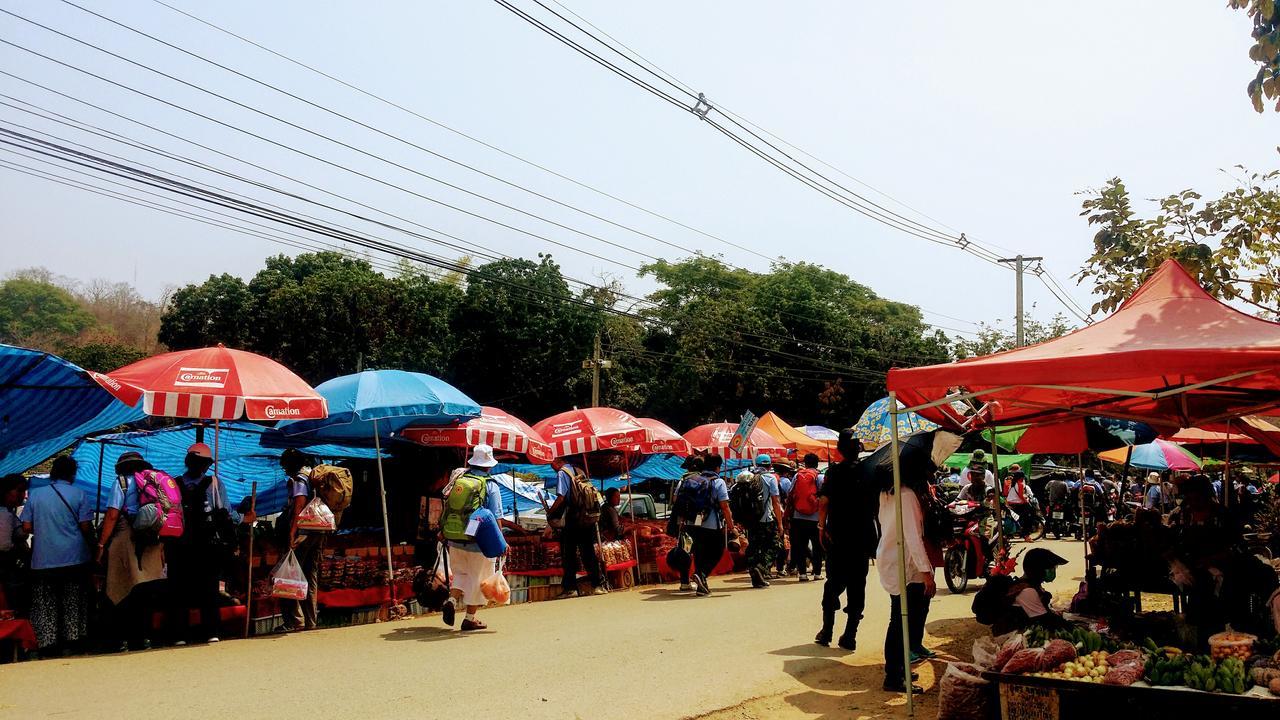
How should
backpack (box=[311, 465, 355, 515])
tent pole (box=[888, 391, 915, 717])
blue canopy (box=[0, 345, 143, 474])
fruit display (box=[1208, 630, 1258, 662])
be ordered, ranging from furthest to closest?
1. backpack (box=[311, 465, 355, 515])
2. blue canopy (box=[0, 345, 143, 474])
3. tent pole (box=[888, 391, 915, 717])
4. fruit display (box=[1208, 630, 1258, 662])

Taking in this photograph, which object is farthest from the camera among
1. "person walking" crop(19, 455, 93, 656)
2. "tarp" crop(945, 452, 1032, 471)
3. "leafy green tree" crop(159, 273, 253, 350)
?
"leafy green tree" crop(159, 273, 253, 350)

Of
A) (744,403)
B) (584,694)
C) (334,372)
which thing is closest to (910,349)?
(744,403)

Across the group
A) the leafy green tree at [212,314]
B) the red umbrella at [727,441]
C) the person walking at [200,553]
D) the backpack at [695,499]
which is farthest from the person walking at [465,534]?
the leafy green tree at [212,314]

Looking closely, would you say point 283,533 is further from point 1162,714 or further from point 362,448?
point 1162,714

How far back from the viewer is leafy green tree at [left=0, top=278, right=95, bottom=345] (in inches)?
2164

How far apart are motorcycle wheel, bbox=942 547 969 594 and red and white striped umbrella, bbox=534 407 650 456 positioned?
16.2ft

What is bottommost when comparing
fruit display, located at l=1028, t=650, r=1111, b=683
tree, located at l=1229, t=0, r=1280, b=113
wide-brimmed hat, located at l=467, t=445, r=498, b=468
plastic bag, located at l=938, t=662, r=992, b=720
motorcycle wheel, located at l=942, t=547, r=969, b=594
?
motorcycle wheel, located at l=942, t=547, r=969, b=594

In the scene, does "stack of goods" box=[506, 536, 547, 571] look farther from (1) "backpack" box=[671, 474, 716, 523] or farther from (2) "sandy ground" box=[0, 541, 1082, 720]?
(1) "backpack" box=[671, 474, 716, 523]

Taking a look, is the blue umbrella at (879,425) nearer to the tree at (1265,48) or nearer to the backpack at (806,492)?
the backpack at (806,492)

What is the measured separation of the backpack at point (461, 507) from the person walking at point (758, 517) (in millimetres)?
6172

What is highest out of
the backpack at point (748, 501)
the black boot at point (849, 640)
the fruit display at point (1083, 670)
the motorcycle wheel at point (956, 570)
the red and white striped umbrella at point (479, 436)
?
the red and white striped umbrella at point (479, 436)

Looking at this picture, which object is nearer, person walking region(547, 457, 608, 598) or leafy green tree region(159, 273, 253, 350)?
person walking region(547, 457, 608, 598)

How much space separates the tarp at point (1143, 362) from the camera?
6.21 metres

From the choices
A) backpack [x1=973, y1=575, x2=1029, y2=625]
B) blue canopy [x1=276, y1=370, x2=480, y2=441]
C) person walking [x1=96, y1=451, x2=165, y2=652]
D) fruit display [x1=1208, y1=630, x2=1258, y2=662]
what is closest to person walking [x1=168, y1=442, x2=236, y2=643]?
person walking [x1=96, y1=451, x2=165, y2=652]
